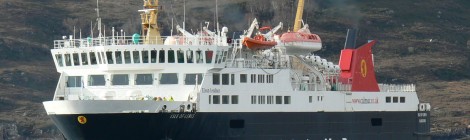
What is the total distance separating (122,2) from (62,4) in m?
5.10

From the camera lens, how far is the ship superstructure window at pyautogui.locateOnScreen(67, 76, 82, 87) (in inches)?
2726

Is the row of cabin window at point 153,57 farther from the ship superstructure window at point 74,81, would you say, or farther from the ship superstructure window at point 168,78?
the ship superstructure window at point 74,81

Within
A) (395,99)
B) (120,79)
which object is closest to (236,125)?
(120,79)

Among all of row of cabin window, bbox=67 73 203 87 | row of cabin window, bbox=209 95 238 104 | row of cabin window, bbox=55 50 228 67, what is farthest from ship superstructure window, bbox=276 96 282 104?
row of cabin window, bbox=67 73 203 87

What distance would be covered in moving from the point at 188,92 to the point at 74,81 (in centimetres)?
516

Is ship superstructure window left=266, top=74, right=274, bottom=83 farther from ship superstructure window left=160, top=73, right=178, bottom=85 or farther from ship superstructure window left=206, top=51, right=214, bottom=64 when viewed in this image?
ship superstructure window left=160, top=73, right=178, bottom=85

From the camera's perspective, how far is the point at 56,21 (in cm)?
13600

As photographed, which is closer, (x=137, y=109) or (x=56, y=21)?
(x=137, y=109)

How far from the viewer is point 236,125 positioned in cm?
6869

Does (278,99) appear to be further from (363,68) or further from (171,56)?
(363,68)

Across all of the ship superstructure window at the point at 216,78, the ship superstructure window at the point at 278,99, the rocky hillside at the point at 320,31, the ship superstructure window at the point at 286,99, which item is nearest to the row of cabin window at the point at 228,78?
the ship superstructure window at the point at 216,78

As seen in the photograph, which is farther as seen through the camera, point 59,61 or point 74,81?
point 59,61

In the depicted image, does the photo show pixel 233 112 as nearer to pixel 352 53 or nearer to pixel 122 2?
pixel 352 53

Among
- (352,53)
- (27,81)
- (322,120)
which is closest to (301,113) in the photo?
(322,120)
